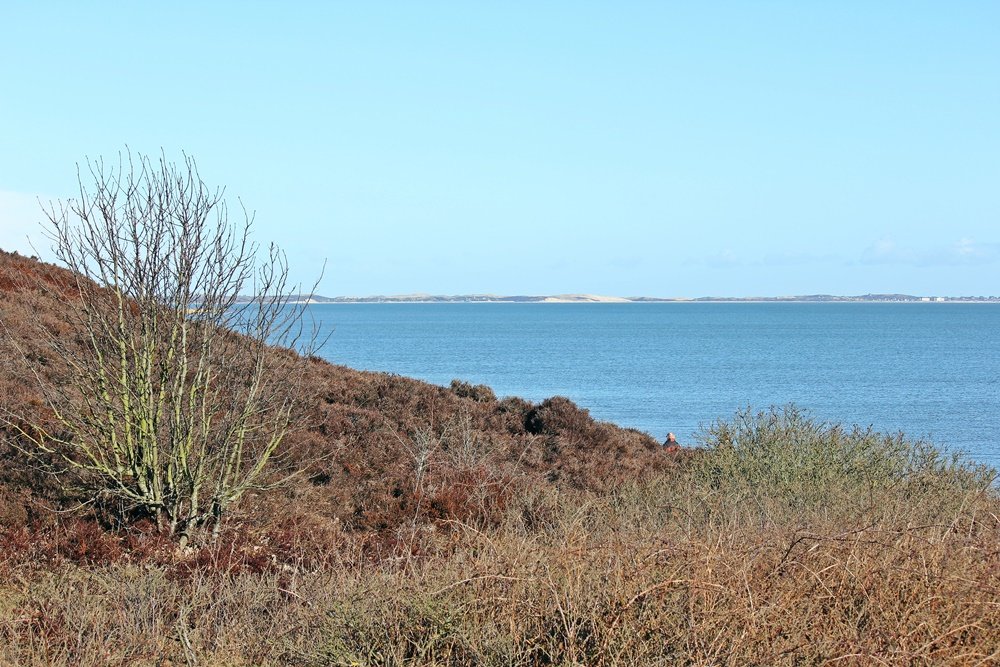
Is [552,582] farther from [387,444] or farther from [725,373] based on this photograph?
[725,373]

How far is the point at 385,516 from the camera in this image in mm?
11797

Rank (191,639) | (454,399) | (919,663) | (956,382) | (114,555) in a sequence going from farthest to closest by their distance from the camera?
(956,382) < (454,399) < (114,555) < (191,639) < (919,663)

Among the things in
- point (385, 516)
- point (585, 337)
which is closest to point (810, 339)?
point (585, 337)

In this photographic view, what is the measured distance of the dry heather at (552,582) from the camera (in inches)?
175

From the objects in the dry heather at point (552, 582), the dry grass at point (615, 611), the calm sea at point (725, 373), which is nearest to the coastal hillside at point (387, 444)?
the dry heather at point (552, 582)

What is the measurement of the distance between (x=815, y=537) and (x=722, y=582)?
0.66m

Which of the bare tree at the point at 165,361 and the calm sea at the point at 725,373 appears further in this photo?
the calm sea at the point at 725,373

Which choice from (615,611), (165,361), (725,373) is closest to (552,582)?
(615,611)

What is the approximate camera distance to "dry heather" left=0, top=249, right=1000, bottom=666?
446cm

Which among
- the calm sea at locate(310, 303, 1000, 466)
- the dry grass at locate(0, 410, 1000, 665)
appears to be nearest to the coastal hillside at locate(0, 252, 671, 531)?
the dry grass at locate(0, 410, 1000, 665)

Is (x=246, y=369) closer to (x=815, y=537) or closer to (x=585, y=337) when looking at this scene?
(x=815, y=537)

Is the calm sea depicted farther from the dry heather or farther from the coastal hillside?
the dry heather

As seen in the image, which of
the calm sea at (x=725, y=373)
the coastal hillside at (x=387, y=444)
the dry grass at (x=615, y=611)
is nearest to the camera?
the dry grass at (x=615, y=611)

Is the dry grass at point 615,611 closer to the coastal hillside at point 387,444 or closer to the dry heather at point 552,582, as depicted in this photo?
the dry heather at point 552,582
